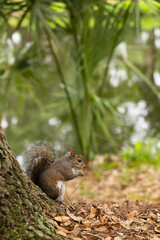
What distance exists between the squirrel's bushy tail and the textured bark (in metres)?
0.25

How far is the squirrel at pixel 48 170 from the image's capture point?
218 centimetres

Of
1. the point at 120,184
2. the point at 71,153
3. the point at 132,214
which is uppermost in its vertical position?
the point at 120,184

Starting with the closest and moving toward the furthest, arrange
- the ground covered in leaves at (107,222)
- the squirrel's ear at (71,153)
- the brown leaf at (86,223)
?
the ground covered in leaves at (107,222), the brown leaf at (86,223), the squirrel's ear at (71,153)

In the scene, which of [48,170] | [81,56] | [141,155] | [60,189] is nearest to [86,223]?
[60,189]

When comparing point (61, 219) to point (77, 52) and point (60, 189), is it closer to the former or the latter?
point (60, 189)

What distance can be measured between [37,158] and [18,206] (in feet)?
1.51

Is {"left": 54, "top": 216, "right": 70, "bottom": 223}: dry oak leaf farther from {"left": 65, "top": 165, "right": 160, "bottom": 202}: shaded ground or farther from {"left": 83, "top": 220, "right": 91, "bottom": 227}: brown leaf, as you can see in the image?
{"left": 65, "top": 165, "right": 160, "bottom": 202}: shaded ground

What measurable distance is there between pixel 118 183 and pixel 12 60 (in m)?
3.10

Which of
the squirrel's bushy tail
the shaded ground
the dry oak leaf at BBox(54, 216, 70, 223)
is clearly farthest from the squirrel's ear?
the shaded ground

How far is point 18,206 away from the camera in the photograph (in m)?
1.78

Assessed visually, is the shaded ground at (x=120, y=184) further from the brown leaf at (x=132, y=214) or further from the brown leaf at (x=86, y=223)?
the brown leaf at (x=86, y=223)

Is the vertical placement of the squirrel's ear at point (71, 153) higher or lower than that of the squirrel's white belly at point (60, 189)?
higher

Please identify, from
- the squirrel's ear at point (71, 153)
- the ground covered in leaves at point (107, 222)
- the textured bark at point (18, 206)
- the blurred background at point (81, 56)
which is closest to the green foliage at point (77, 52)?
the blurred background at point (81, 56)

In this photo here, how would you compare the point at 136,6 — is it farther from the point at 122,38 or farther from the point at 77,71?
the point at 77,71
